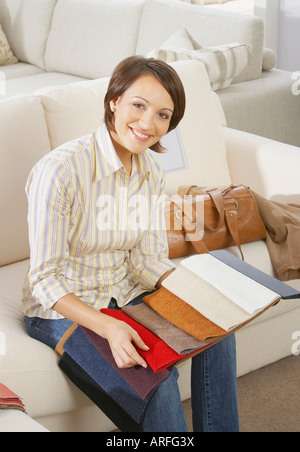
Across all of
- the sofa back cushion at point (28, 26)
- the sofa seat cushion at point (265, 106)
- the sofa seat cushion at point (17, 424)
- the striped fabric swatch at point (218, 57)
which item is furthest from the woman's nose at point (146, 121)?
the sofa back cushion at point (28, 26)

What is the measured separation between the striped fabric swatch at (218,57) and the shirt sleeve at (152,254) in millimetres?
1356

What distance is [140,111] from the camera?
151cm

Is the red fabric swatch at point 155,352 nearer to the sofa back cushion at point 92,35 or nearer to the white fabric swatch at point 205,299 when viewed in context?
the white fabric swatch at point 205,299

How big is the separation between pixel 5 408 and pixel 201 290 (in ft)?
1.76

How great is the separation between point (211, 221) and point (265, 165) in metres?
0.51

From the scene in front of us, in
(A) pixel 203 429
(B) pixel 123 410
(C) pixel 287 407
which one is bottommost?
(C) pixel 287 407

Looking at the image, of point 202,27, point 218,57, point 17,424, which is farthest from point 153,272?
point 202,27

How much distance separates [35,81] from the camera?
4.04 metres

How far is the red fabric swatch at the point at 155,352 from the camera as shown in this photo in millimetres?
1340

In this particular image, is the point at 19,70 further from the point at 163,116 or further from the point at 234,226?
the point at 163,116

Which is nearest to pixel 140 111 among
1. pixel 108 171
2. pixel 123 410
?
pixel 108 171

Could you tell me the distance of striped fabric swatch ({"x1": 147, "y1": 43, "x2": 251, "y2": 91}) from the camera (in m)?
2.92

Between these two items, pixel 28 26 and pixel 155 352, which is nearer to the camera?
pixel 155 352

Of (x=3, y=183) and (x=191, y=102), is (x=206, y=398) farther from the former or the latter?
(x=191, y=102)
